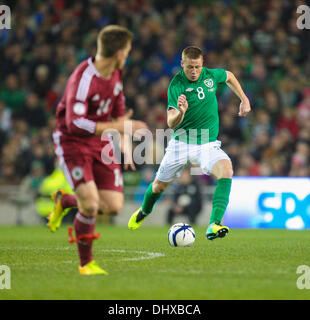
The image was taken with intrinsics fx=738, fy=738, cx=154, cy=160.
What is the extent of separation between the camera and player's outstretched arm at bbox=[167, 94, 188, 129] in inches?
293

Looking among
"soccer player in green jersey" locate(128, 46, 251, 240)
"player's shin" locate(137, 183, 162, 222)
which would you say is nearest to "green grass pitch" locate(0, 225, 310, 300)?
"player's shin" locate(137, 183, 162, 222)

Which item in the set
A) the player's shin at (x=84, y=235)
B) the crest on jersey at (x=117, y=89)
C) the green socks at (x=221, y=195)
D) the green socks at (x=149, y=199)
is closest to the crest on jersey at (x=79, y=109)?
the crest on jersey at (x=117, y=89)

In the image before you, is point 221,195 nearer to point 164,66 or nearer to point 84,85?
point 84,85

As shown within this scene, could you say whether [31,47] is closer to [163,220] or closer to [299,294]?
[163,220]

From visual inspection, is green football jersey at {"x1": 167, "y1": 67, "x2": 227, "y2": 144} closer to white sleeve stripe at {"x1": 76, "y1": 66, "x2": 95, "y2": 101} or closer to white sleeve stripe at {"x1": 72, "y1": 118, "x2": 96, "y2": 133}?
white sleeve stripe at {"x1": 76, "y1": 66, "x2": 95, "y2": 101}

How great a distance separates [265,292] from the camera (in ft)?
16.4

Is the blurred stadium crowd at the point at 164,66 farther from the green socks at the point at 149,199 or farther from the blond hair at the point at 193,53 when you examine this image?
the blond hair at the point at 193,53

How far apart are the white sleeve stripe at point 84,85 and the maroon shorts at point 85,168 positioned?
47 centimetres

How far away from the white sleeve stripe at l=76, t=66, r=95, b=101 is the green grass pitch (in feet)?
4.63

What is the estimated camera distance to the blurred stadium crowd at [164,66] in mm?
14383

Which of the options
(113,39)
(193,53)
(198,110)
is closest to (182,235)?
(198,110)

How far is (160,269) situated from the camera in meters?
6.21

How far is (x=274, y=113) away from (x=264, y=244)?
6.43m

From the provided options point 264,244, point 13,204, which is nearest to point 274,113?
point 13,204
